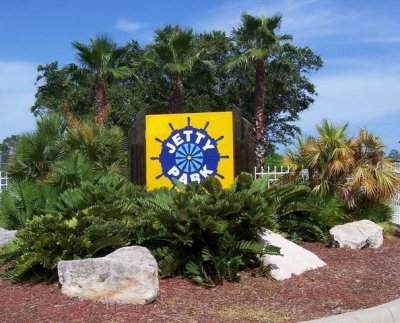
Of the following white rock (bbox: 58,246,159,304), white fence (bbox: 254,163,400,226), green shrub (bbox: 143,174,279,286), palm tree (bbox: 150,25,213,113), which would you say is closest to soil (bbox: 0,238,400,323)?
white rock (bbox: 58,246,159,304)

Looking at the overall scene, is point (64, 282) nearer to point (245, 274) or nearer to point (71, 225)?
point (71, 225)

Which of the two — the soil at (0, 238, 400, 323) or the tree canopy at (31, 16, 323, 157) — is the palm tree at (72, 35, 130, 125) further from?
the soil at (0, 238, 400, 323)

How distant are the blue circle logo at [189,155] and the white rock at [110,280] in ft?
19.8

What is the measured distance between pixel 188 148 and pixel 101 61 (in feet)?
47.3

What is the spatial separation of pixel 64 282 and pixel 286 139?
33.0 meters

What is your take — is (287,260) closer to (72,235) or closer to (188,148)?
(72,235)

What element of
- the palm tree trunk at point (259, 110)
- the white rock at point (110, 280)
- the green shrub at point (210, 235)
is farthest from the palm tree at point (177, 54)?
the white rock at point (110, 280)

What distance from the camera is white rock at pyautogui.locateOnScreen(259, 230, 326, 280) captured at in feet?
23.3

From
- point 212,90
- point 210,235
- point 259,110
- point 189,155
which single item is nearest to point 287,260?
point 210,235

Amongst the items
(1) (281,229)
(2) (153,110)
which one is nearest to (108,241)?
(1) (281,229)

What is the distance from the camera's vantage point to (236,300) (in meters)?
6.13

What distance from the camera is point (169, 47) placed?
89.1ft

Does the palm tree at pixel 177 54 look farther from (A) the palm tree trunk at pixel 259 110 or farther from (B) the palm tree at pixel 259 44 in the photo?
(A) the palm tree trunk at pixel 259 110

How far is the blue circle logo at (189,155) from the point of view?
11.9m
